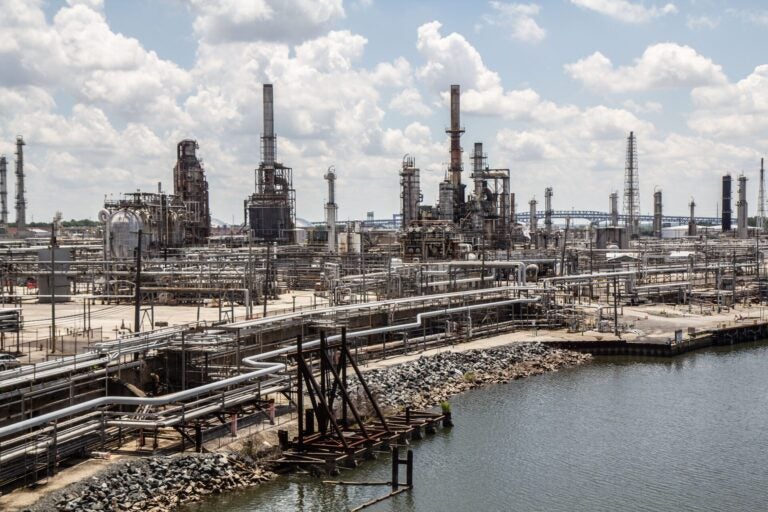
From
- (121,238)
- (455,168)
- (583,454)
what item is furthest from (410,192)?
(583,454)

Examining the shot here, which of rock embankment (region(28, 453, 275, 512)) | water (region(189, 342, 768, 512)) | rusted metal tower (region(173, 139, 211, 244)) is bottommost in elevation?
water (region(189, 342, 768, 512))

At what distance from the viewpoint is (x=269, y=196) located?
82438mm

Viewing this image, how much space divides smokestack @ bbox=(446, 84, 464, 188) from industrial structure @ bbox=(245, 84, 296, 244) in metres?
15.5

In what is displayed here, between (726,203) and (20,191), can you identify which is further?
(726,203)

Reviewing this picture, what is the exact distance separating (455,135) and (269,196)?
1833 centimetres

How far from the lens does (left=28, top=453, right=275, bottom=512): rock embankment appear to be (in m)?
20.0

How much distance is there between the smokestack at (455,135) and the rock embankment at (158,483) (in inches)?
2422

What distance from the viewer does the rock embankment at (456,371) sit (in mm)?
33469

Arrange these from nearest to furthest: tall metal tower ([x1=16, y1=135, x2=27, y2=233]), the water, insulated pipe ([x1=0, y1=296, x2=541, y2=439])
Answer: insulated pipe ([x1=0, y1=296, x2=541, y2=439])
the water
tall metal tower ([x1=16, y1=135, x2=27, y2=233])

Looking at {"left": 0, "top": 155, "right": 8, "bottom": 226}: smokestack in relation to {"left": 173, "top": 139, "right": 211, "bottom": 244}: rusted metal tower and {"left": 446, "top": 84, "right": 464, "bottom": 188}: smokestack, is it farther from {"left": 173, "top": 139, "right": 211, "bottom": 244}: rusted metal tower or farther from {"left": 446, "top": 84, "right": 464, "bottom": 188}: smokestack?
{"left": 446, "top": 84, "right": 464, "bottom": 188}: smokestack

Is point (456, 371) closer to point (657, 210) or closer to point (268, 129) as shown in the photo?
point (268, 129)

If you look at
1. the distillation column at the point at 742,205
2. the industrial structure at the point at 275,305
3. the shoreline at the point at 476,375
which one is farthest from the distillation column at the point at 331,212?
the distillation column at the point at 742,205

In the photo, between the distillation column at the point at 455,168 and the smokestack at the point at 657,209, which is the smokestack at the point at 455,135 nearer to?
the distillation column at the point at 455,168

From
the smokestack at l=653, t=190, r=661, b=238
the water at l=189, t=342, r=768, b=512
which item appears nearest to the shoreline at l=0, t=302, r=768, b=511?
the water at l=189, t=342, r=768, b=512
